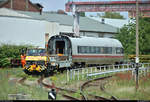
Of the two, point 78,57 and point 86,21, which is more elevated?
point 86,21

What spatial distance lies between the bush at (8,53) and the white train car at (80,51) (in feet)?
20.9

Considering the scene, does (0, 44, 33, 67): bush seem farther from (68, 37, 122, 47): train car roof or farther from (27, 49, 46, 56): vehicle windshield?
(27, 49, 46, 56): vehicle windshield

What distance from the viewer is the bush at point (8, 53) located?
108ft

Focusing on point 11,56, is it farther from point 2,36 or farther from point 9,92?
point 9,92

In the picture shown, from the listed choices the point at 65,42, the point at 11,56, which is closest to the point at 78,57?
the point at 65,42

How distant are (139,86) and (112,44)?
53.8ft

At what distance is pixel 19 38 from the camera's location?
122 feet

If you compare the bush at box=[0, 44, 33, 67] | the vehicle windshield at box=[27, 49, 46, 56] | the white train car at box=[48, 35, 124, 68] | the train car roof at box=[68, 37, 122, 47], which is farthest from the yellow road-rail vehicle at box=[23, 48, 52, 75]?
the bush at box=[0, 44, 33, 67]

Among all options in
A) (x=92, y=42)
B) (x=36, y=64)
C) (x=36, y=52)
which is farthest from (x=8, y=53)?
(x=36, y=64)

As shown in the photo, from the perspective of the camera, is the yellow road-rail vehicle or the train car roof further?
the train car roof

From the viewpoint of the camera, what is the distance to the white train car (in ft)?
89.2

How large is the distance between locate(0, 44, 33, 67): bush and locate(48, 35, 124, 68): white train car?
6360mm

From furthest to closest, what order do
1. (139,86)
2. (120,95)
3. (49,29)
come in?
(49,29) < (139,86) < (120,95)

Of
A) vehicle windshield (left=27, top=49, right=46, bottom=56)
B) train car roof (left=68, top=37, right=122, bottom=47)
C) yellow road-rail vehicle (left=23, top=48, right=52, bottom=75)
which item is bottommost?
yellow road-rail vehicle (left=23, top=48, right=52, bottom=75)
